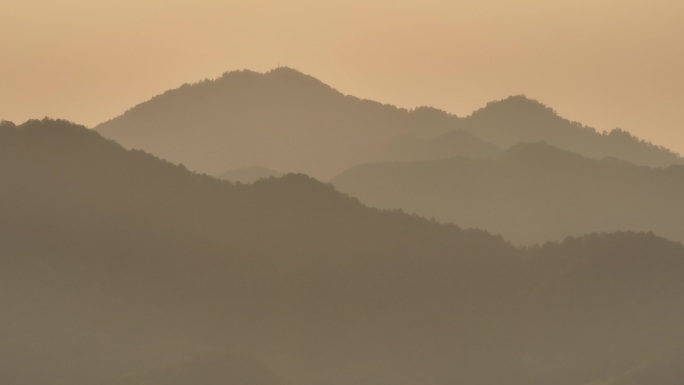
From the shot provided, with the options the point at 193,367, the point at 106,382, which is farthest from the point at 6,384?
the point at 193,367

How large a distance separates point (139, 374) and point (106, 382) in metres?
4.54

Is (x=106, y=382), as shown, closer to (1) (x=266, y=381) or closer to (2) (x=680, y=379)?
(1) (x=266, y=381)

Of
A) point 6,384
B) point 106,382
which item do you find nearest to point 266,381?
point 106,382

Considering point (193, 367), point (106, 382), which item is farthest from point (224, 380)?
point (106, 382)

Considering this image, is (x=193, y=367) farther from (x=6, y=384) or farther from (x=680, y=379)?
(x=680, y=379)

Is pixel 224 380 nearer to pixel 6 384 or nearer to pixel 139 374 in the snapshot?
pixel 139 374

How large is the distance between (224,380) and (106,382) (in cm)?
1889

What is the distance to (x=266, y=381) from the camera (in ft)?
638

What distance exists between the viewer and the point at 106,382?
19788 centimetres

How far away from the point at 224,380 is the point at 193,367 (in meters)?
6.00

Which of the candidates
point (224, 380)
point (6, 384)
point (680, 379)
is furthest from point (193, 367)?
point (680, 379)

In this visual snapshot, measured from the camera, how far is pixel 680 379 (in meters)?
198

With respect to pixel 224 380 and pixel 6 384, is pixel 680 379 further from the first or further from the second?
pixel 6 384

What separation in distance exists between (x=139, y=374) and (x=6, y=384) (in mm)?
16553
